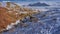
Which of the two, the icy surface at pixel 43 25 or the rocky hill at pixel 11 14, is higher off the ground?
Result: the rocky hill at pixel 11 14

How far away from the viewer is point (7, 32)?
102 inches

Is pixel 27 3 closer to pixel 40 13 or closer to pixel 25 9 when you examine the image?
pixel 25 9

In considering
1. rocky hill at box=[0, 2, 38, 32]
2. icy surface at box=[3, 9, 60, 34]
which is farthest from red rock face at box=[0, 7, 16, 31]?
icy surface at box=[3, 9, 60, 34]

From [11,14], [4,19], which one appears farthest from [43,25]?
[4,19]

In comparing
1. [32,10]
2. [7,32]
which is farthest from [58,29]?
[7,32]

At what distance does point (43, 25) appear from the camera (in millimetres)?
2699

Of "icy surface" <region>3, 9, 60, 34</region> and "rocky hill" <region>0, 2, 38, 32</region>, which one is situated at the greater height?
"rocky hill" <region>0, 2, 38, 32</region>

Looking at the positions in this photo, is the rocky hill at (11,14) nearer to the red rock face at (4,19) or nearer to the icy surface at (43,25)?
the red rock face at (4,19)

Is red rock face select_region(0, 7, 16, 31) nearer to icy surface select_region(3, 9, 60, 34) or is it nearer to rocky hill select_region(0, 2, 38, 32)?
rocky hill select_region(0, 2, 38, 32)

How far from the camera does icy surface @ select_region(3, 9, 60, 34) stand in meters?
2.64

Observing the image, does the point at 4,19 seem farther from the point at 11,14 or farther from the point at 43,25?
the point at 43,25

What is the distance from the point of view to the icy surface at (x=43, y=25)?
2.64m

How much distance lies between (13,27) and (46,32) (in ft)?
2.50

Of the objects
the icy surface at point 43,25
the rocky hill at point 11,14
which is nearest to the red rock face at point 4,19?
the rocky hill at point 11,14
